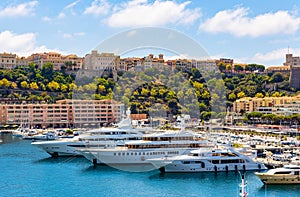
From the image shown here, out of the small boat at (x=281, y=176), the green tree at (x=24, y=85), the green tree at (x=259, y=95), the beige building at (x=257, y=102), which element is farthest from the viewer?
the green tree at (x=24, y=85)

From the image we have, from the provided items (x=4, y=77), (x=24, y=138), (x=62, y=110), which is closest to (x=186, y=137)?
(x=24, y=138)

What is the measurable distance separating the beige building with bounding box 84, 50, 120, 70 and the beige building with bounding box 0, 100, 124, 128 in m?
8.54

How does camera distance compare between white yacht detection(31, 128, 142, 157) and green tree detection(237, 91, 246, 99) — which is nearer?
white yacht detection(31, 128, 142, 157)

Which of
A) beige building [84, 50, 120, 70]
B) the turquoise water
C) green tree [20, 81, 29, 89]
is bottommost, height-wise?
the turquoise water

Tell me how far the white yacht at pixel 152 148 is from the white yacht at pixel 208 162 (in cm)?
111

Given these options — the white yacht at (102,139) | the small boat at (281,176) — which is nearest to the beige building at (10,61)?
the white yacht at (102,139)

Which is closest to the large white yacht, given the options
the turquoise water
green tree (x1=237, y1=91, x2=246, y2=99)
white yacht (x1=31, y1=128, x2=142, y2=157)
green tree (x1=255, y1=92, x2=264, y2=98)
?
white yacht (x1=31, y1=128, x2=142, y2=157)

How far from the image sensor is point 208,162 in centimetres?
1881

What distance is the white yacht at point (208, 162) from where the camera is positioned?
18.7 m

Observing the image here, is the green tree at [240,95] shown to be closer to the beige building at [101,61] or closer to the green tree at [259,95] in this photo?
the green tree at [259,95]

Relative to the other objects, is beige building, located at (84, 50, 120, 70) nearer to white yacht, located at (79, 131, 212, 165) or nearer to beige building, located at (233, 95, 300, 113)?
beige building, located at (233, 95, 300, 113)

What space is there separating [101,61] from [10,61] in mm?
9278

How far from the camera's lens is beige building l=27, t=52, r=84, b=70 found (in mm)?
54000

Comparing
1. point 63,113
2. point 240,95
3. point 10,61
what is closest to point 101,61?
point 10,61
